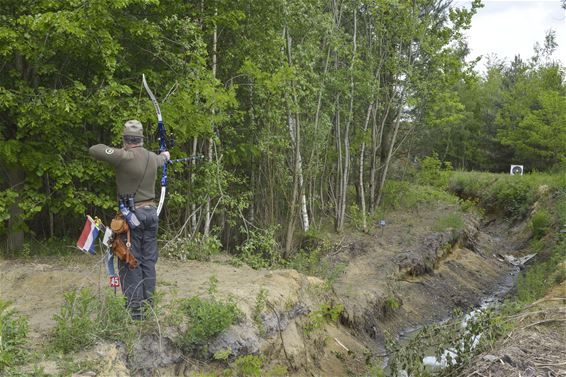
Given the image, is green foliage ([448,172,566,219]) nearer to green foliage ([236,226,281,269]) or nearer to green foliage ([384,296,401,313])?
green foliage ([384,296,401,313])

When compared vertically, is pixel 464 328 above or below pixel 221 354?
below

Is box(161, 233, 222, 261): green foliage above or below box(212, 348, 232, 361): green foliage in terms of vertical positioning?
above

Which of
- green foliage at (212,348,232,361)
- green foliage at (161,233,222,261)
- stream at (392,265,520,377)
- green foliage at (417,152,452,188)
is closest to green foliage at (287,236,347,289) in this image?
stream at (392,265,520,377)

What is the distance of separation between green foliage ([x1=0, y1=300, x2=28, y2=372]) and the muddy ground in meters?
0.20

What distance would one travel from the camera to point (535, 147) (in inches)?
1217

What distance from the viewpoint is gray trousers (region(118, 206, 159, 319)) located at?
6.04 meters

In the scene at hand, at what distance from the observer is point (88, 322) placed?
5453 millimetres

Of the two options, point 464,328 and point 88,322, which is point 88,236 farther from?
point 464,328

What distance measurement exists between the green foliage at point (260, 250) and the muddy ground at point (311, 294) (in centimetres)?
58

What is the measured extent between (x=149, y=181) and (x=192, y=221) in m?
4.57

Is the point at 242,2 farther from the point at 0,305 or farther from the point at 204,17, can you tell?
the point at 0,305

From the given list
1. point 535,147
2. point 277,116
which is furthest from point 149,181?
point 535,147

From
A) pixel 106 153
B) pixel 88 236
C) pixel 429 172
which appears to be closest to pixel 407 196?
pixel 429 172

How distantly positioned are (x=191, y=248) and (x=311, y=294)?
239cm
